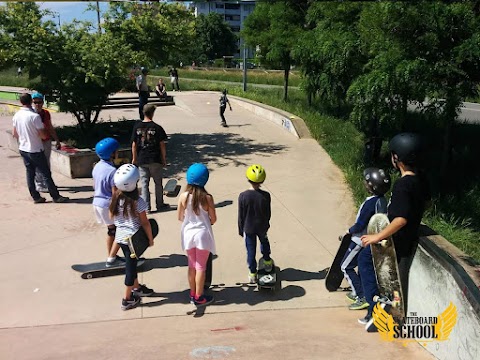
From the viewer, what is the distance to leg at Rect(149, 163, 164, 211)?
6.62m

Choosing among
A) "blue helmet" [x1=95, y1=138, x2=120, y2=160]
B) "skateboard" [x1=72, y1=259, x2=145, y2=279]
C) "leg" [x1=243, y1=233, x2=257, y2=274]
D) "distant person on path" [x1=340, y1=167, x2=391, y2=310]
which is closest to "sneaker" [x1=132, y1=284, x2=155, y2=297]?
"skateboard" [x1=72, y1=259, x2=145, y2=279]

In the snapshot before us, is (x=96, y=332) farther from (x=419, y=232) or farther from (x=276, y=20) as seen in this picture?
(x=276, y=20)

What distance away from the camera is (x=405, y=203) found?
3438mm

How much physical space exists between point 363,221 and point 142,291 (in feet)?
7.71

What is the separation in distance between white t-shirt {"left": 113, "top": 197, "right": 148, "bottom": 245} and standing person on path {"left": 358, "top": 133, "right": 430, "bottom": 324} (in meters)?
2.10

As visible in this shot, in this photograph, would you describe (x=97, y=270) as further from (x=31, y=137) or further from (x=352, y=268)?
(x=31, y=137)

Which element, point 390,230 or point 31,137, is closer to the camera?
point 390,230

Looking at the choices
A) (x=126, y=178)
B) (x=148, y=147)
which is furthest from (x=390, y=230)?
(x=148, y=147)

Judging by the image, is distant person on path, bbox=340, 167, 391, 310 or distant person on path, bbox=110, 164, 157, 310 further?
distant person on path, bbox=110, 164, 157, 310

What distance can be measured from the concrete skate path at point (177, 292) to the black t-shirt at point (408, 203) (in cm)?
93

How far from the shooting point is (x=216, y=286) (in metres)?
4.76

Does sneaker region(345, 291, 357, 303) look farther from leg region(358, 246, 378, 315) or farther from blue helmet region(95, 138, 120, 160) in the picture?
blue helmet region(95, 138, 120, 160)

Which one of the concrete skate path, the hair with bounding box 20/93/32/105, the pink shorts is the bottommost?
the concrete skate path

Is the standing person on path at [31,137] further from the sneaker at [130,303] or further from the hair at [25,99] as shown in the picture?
the sneaker at [130,303]
